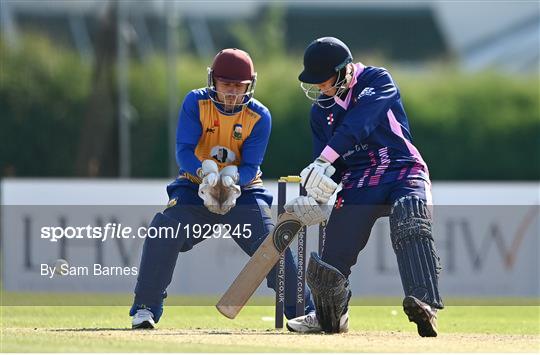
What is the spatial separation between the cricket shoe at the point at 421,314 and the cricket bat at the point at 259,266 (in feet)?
3.57

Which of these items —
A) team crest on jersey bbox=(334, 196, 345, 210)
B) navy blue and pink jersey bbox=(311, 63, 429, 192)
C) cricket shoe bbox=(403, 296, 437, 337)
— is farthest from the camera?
team crest on jersey bbox=(334, 196, 345, 210)

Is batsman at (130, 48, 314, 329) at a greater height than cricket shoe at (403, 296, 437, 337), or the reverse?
batsman at (130, 48, 314, 329)

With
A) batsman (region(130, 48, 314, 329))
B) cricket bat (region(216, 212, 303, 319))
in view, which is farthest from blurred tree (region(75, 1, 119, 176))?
cricket bat (region(216, 212, 303, 319))

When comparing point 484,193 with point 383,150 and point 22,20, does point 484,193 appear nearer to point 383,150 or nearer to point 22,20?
point 383,150

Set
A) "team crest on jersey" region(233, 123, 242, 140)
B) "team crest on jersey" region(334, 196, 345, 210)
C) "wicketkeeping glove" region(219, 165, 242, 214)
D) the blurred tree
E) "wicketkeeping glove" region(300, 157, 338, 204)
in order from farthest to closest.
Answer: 1. the blurred tree
2. "team crest on jersey" region(233, 123, 242, 140)
3. "wicketkeeping glove" region(219, 165, 242, 214)
4. "team crest on jersey" region(334, 196, 345, 210)
5. "wicketkeeping glove" region(300, 157, 338, 204)

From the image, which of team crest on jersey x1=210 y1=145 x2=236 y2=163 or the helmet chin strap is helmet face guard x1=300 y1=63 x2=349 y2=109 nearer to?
the helmet chin strap

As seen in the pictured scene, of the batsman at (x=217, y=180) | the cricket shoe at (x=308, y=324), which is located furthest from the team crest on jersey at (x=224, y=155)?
the cricket shoe at (x=308, y=324)

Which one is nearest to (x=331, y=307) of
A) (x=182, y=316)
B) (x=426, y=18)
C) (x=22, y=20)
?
(x=182, y=316)

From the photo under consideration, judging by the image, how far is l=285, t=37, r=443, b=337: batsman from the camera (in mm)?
9156

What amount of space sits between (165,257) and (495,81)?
22771 millimetres

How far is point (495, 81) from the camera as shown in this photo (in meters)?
31.6

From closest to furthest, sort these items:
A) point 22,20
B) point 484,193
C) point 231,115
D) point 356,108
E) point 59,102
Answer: point 356,108
point 231,115
point 484,193
point 59,102
point 22,20

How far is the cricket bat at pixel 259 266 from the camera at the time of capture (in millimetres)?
9656

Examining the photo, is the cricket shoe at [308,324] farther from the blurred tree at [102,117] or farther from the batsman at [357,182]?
the blurred tree at [102,117]
